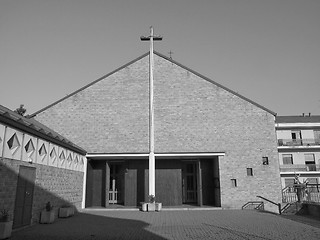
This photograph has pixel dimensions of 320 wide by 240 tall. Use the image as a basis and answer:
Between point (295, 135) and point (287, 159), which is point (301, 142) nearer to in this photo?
point (295, 135)

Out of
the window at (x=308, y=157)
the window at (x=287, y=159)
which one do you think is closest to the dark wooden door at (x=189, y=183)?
the window at (x=287, y=159)

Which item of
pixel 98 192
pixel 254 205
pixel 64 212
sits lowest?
pixel 254 205

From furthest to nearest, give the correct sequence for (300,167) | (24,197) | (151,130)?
(300,167)
(151,130)
(24,197)

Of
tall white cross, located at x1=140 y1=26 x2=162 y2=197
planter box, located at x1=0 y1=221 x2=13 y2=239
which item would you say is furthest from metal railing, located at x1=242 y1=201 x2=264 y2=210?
planter box, located at x1=0 y1=221 x2=13 y2=239

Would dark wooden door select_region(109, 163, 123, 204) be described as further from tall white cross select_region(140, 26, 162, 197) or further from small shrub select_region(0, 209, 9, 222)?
small shrub select_region(0, 209, 9, 222)

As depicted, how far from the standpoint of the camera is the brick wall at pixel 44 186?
846 centimetres

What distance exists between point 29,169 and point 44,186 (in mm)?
1601

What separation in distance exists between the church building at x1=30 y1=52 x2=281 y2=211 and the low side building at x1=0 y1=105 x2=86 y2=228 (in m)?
3.94

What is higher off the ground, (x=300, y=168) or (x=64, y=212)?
(x=300, y=168)

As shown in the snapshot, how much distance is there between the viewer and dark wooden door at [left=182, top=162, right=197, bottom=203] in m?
20.1

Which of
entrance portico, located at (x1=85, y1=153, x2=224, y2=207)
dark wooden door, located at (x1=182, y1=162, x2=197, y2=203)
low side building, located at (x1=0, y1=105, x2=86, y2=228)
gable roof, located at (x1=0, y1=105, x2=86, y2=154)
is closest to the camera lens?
gable roof, located at (x1=0, y1=105, x2=86, y2=154)

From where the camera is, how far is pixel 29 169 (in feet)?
33.0

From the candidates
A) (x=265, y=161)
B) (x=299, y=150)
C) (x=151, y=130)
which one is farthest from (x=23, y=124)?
(x=299, y=150)

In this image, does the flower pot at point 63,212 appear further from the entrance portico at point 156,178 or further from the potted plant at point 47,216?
the entrance portico at point 156,178
